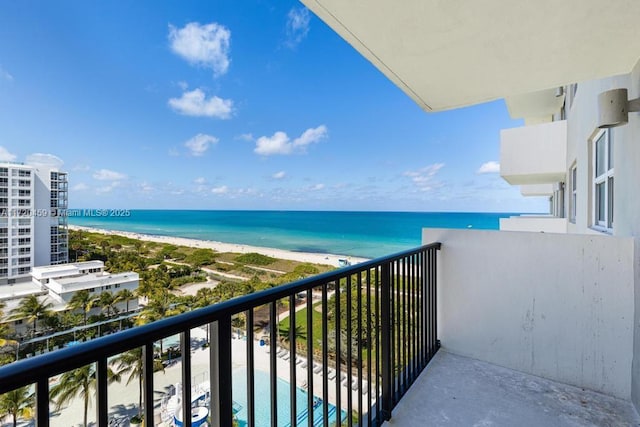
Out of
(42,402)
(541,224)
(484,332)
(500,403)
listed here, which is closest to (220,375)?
(42,402)

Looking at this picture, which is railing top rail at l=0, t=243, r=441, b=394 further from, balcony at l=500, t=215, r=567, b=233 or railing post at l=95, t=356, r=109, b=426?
balcony at l=500, t=215, r=567, b=233

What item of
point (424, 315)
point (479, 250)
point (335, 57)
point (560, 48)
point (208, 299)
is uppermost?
point (335, 57)

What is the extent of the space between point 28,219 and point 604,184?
32.7m

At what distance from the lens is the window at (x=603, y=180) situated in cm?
283

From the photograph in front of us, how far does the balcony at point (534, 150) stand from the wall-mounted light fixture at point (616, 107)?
4.22m

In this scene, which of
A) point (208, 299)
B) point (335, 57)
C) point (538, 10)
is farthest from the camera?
point (335, 57)

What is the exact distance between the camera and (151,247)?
31.3 metres

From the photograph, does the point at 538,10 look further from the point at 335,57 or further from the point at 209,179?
the point at 209,179

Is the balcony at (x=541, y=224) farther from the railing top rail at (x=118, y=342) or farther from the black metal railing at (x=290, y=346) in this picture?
the railing top rail at (x=118, y=342)

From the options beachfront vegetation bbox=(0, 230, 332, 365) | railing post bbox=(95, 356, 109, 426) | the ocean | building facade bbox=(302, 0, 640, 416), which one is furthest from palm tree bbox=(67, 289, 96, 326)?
the ocean

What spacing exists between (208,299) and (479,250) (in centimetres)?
1612

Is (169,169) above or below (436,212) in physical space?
above

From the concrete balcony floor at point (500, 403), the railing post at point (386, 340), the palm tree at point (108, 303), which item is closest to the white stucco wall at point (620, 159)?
the concrete balcony floor at point (500, 403)

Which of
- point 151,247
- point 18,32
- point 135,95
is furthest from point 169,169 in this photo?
point 18,32
